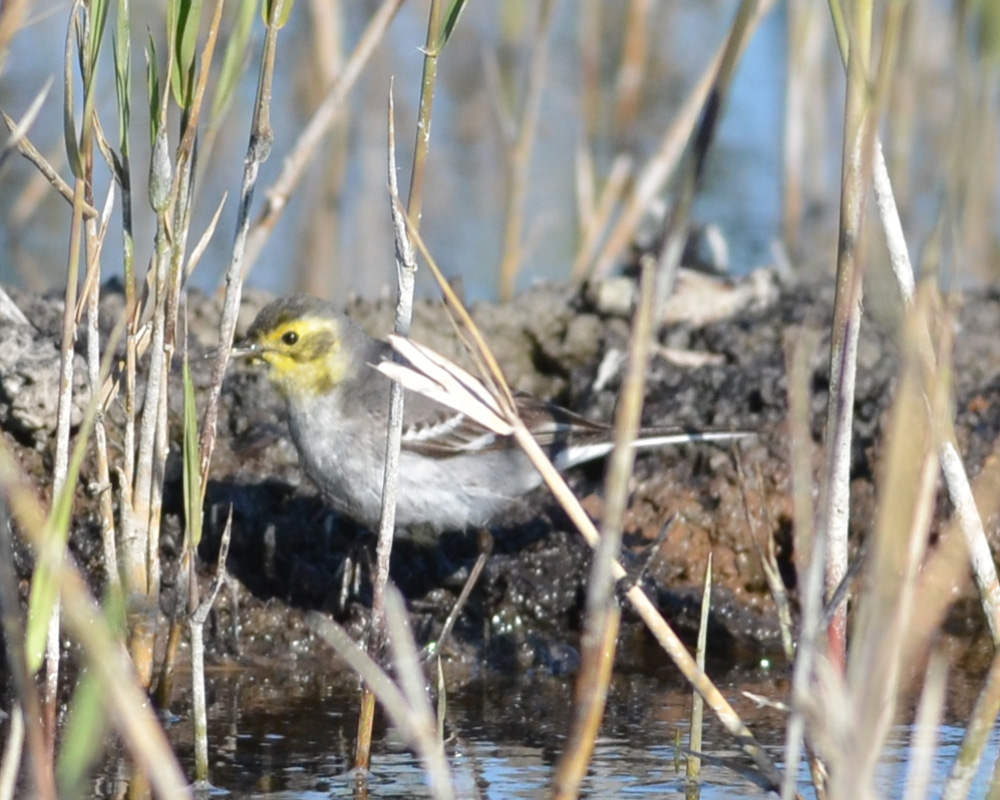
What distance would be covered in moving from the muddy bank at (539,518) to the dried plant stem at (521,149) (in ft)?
7.45

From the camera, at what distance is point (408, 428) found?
6.56 metres

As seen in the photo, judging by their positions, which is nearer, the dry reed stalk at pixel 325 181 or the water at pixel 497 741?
the water at pixel 497 741

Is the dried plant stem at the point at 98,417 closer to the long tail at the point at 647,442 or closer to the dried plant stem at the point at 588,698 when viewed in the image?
the dried plant stem at the point at 588,698

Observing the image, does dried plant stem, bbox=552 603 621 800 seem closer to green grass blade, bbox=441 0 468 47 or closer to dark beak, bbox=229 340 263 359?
green grass blade, bbox=441 0 468 47

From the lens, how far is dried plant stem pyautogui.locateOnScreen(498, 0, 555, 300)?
8969mm

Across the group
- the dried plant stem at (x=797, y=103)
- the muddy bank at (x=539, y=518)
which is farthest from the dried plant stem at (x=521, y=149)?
the muddy bank at (x=539, y=518)

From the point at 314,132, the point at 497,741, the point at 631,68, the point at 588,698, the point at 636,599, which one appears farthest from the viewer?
the point at 631,68

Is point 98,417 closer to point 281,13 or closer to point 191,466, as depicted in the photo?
point 191,466

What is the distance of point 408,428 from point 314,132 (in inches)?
57.8

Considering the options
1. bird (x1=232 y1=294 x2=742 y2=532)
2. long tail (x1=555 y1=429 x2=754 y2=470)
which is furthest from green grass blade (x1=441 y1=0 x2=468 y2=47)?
bird (x1=232 y1=294 x2=742 y2=532)

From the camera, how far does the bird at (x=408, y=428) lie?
20.5 feet

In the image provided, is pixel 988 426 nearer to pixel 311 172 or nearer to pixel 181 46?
pixel 181 46

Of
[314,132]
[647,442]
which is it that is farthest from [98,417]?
[314,132]

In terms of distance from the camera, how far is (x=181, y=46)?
394 centimetres
